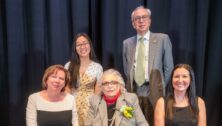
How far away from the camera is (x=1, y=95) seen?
3531 millimetres

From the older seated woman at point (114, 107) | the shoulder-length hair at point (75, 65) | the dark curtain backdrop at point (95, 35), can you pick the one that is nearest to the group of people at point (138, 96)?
the older seated woman at point (114, 107)

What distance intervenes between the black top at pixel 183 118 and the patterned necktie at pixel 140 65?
44 cm

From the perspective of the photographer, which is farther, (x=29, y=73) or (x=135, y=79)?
A: (x=29, y=73)

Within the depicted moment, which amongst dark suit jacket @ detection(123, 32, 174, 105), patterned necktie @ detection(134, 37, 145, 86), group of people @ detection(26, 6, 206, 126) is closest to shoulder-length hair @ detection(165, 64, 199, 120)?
group of people @ detection(26, 6, 206, 126)

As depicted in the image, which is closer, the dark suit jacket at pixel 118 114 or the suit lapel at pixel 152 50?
the dark suit jacket at pixel 118 114

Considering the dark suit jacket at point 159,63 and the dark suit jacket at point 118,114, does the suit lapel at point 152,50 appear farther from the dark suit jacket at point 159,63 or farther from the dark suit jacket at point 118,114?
the dark suit jacket at point 118,114

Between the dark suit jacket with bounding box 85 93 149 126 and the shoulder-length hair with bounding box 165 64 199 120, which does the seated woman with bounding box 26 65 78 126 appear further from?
the shoulder-length hair with bounding box 165 64 199 120

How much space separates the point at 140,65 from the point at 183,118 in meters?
0.62

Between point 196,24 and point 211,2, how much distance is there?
31cm

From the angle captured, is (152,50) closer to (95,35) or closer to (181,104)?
(181,104)

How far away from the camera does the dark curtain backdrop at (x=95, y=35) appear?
3348mm

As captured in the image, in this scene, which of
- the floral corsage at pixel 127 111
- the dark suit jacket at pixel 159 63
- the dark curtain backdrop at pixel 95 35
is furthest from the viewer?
the dark curtain backdrop at pixel 95 35

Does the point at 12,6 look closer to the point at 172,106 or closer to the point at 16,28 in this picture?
the point at 16,28

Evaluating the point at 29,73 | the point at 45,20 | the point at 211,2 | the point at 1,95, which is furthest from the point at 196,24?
the point at 1,95
